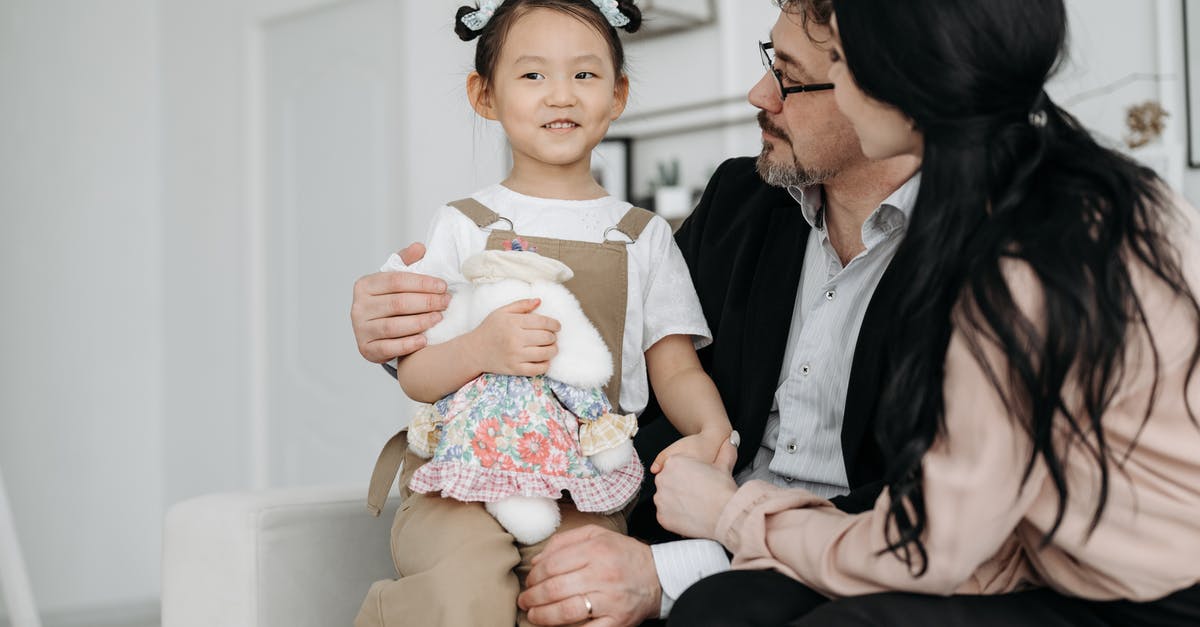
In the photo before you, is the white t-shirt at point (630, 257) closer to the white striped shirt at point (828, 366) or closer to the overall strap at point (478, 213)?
the overall strap at point (478, 213)

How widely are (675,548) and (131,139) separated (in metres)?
3.63

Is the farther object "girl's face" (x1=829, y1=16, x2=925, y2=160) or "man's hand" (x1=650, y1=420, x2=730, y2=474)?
"man's hand" (x1=650, y1=420, x2=730, y2=474)

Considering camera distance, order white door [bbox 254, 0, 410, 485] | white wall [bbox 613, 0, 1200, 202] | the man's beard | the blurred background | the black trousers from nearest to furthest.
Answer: the black trousers
the man's beard
white wall [bbox 613, 0, 1200, 202]
the blurred background
white door [bbox 254, 0, 410, 485]

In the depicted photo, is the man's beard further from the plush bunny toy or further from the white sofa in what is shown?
the white sofa

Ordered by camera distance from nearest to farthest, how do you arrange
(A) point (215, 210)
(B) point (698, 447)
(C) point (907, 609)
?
(C) point (907, 609) → (B) point (698, 447) → (A) point (215, 210)

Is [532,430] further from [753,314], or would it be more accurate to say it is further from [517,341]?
[753,314]

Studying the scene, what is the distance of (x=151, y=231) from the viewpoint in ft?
14.4

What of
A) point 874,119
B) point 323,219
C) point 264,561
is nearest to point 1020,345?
point 874,119

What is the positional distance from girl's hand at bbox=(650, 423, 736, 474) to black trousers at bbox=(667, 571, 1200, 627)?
279 mm

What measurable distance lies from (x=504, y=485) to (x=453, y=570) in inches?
4.6

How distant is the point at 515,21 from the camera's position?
160cm

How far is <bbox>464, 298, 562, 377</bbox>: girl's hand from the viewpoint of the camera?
1.36 metres

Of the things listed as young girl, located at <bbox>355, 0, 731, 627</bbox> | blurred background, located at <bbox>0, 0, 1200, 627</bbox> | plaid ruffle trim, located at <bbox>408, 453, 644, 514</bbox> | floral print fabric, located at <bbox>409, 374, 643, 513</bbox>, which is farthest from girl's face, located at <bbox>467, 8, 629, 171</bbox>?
blurred background, located at <bbox>0, 0, 1200, 627</bbox>

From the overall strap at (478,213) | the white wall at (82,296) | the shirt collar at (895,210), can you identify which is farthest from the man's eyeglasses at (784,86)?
the white wall at (82,296)
